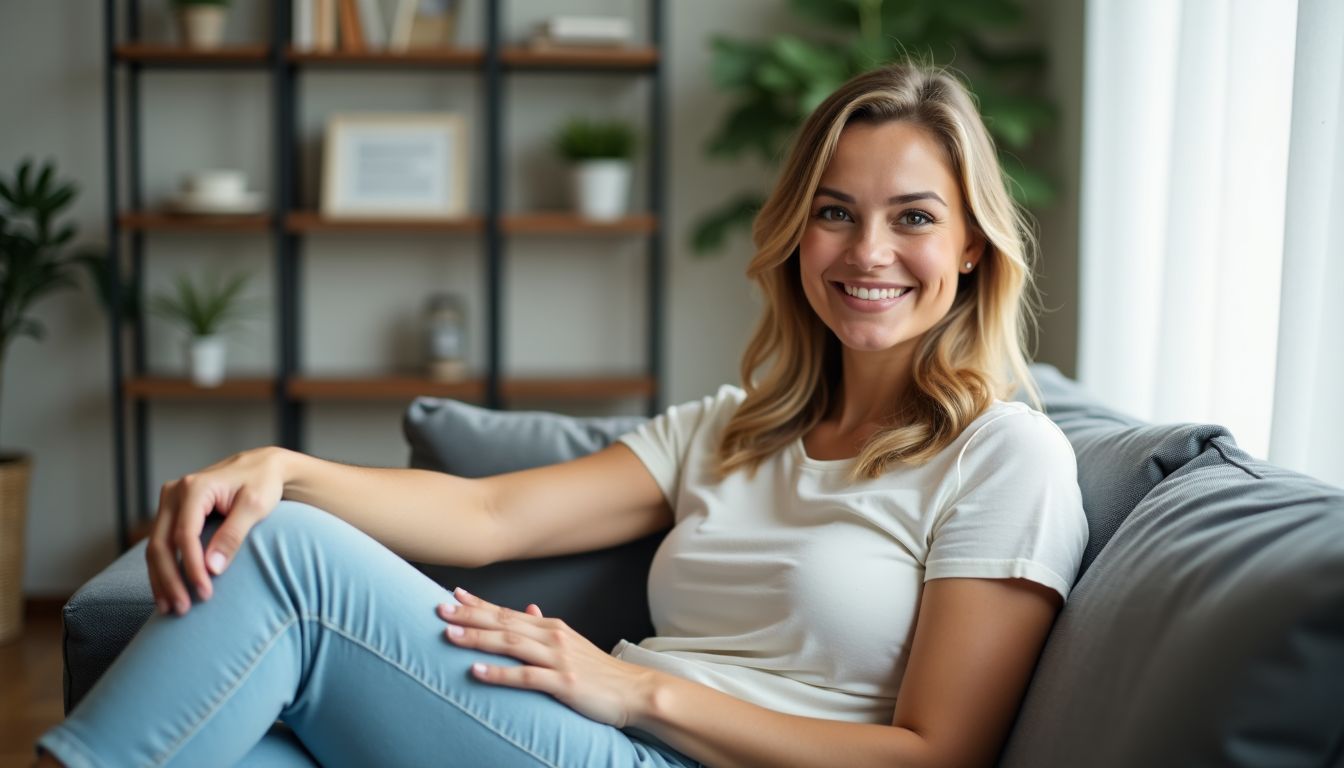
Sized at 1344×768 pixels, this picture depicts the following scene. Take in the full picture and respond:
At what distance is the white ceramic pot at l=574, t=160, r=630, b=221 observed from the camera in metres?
3.48

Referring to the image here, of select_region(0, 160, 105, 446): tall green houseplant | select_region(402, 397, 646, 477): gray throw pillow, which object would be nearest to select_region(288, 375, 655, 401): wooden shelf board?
select_region(0, 160, 105, 446): tall green houseplant

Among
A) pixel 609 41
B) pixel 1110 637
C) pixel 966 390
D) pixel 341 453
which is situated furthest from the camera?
A: pixel 341 453

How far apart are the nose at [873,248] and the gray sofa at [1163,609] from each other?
0.33 meters

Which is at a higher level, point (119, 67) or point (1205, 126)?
point (119, 67)

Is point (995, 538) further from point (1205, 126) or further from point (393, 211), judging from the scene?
point (393, 211)

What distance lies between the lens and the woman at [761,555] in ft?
3.84

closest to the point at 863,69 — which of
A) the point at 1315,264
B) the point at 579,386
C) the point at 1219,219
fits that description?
the point at 579,386

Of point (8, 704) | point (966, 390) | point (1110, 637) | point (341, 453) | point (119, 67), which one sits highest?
point (119, 67)

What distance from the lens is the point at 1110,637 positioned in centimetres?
104

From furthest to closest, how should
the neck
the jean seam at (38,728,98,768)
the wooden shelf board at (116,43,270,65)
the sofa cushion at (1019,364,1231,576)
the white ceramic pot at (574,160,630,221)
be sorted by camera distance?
the white ceramic pot at (574,160,630,221), the wooden shelf board at (116,43,270,65), the neck, the sofa cushion at (1019,364,1231,576), the jean seam at (38,728,98,768)

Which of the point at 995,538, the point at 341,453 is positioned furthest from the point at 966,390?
the point at 341,453

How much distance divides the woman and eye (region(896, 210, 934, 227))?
18mm

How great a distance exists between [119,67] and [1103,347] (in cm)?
285

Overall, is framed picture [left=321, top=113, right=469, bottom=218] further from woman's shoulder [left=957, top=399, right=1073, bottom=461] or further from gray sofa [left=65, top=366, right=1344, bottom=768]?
woman's shoulder [left=957, top=399, right=1073, bottom=461]
